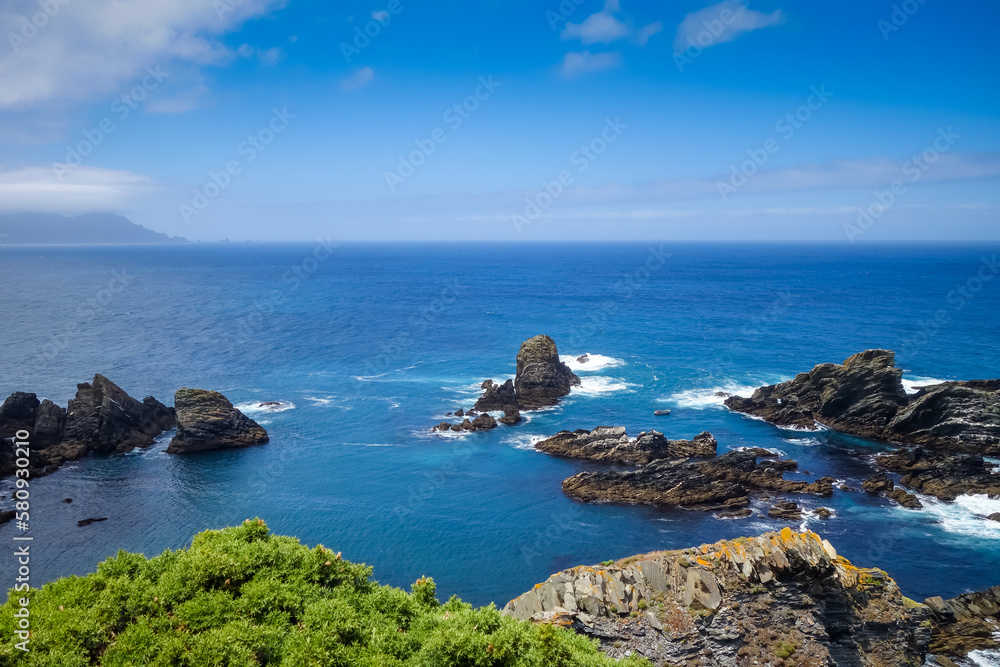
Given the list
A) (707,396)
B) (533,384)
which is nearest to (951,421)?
(707,396)

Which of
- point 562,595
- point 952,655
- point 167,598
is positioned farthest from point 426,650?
point 952,655

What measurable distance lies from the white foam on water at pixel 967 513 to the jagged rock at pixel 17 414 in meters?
78.0

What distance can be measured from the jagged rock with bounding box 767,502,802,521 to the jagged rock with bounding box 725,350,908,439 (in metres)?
18.4

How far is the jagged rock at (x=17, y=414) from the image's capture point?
54.3m

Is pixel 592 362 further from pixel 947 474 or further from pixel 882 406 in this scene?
pixel 947 474

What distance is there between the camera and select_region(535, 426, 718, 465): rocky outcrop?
52000mm

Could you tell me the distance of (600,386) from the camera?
7362 centimetres

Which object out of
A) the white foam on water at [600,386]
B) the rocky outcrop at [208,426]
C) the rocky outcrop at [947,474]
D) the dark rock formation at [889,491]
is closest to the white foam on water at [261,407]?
the rocky outcrop at [208,426]

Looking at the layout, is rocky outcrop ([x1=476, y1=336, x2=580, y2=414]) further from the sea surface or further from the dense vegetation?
the dense vegetation

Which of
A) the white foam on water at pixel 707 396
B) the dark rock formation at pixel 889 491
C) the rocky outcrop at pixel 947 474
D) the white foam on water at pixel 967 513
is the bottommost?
the white foam on water at pixel 967 513

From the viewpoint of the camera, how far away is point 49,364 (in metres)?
80.1

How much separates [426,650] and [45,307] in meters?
152

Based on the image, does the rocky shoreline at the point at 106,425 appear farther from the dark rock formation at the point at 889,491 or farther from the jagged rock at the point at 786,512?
the dark rock formation at the point at 889,491

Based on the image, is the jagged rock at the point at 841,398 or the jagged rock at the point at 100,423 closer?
the jagged rock at the point at 100,423
